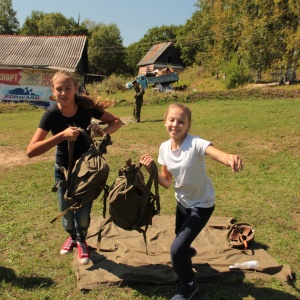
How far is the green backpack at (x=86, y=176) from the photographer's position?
9.66ft

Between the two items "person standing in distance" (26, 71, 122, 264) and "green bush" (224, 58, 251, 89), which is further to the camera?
"green bush" (224, 58, 251, 89)

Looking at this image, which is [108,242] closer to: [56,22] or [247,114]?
[247,114]

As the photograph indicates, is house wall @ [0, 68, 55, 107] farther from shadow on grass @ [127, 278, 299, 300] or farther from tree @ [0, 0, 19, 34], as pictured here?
tree @ [0, 0, 19, 34]

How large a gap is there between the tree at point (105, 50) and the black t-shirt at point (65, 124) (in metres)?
57.8

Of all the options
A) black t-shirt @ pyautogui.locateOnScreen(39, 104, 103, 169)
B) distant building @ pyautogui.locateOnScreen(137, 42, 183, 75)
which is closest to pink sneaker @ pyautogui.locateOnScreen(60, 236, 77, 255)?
black t-shirt @ pyautogui.locateOnScreen(39, 104, 103, 169)

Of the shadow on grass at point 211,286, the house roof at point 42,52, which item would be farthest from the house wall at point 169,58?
the shadow on grass at point 211,286

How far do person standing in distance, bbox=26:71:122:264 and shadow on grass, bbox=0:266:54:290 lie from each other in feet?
1.25

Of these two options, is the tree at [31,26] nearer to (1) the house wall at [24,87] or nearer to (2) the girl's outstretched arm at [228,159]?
(1) the house wall at [24,87]

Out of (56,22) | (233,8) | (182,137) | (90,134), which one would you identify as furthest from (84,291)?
(56,22)

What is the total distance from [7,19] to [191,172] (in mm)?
73180

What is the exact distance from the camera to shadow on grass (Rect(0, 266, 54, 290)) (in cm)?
318

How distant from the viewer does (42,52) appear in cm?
2725

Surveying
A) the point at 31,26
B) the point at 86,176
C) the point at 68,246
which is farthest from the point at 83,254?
the point at 31,26

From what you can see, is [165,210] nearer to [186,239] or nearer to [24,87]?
[186,239]
